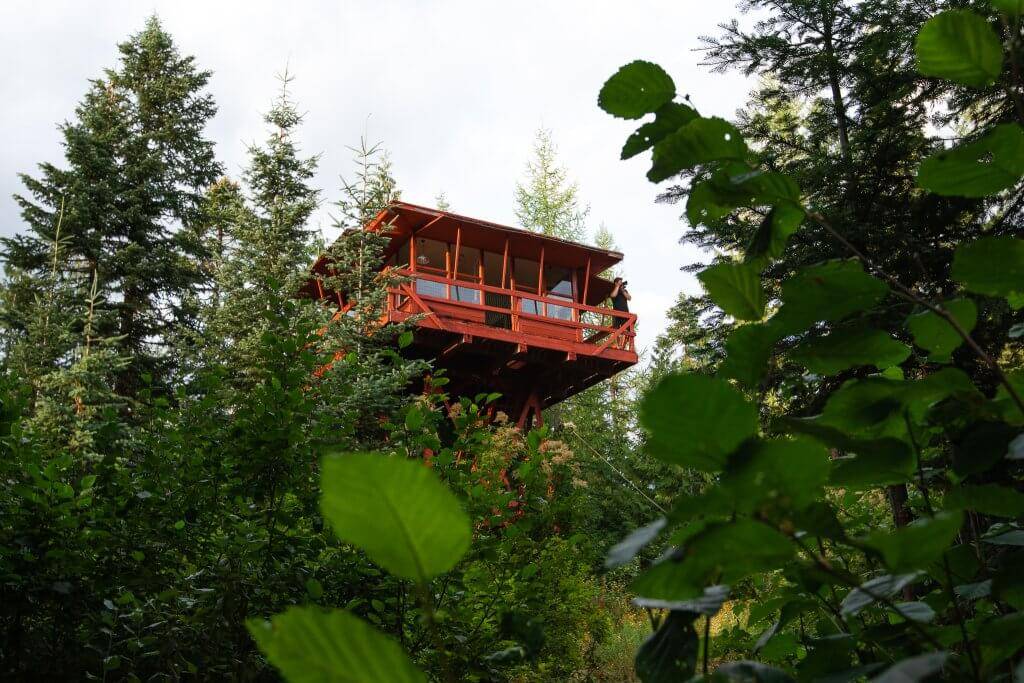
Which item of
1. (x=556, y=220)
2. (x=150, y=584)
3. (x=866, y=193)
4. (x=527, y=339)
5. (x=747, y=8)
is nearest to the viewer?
(x=150, y=584)

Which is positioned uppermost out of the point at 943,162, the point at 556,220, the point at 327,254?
the point at 556,220

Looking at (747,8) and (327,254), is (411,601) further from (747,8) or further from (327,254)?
(327,254)

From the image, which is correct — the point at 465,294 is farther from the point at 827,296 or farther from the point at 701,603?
the point at 701,603

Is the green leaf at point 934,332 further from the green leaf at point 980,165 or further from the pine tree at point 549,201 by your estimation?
the pine tree at point 549,201

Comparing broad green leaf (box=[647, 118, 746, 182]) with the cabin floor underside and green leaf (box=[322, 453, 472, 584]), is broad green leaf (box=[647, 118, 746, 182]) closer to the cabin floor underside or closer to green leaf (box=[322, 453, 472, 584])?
green leaf (box=[322, 453, 472, 584])

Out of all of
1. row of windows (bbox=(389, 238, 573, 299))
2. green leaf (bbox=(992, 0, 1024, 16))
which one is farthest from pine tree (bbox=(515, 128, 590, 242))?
green leaf (bbox=(992, 0, 1024, 16))

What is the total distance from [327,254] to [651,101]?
13.0 m

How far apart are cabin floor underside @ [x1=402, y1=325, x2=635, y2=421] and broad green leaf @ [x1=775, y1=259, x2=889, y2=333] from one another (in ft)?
44.8

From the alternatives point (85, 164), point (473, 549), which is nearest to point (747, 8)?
point (473, 549)

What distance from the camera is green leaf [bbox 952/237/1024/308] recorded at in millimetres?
562

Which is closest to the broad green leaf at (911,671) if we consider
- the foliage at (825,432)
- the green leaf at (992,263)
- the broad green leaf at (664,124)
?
the foliage at (825,432)

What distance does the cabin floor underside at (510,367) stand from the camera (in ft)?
48.3

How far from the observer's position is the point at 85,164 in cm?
1667

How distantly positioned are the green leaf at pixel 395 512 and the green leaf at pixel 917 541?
23 centimetres
